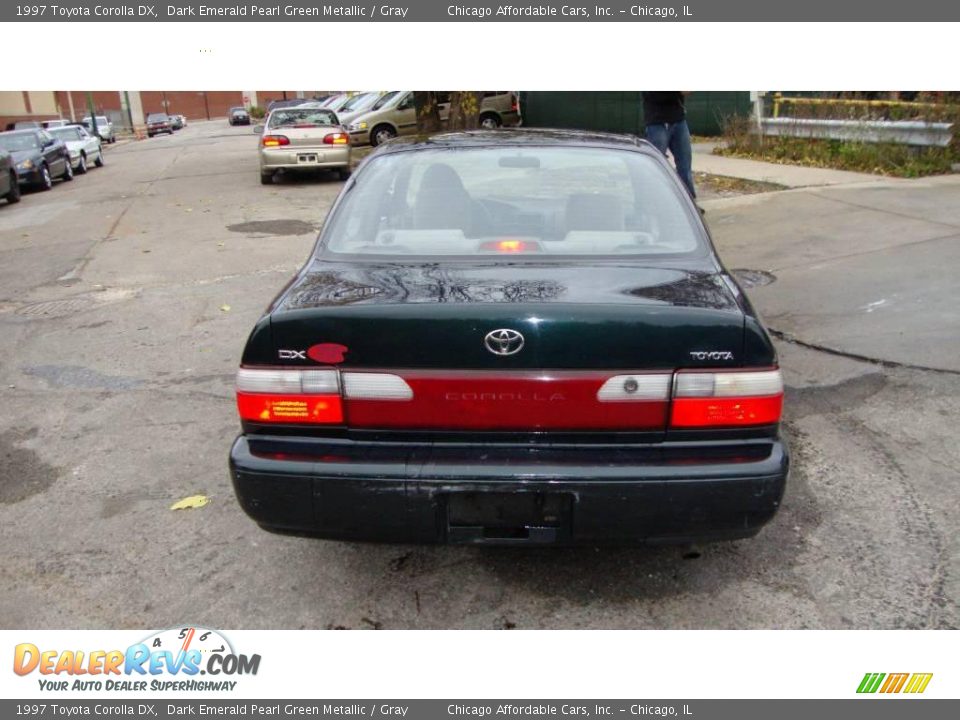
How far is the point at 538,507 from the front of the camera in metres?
2.60

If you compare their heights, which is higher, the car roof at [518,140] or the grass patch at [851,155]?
the car roof at [518,140]

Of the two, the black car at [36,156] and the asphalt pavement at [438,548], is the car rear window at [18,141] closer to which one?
the black car at [36,156]

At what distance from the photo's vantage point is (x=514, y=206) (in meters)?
3.58

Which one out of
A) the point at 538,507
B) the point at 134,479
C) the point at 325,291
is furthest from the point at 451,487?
the point at 134,479

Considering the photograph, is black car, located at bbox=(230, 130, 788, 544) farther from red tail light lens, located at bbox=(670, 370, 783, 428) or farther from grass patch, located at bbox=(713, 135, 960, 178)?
grass patch, located at bbox=(713, 135, 960, 178)

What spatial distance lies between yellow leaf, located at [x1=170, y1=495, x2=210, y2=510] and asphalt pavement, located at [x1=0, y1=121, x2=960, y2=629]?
0.05 meters

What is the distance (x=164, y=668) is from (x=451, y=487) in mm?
1201

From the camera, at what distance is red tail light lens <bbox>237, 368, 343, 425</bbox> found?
270 centimetres

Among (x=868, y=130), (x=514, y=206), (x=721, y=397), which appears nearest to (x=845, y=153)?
(x=868, y=130)

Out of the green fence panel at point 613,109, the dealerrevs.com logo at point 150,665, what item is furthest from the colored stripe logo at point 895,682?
the green fence panel at point 613,109

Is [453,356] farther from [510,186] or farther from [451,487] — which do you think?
[510,186]

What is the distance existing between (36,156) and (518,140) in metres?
18.2

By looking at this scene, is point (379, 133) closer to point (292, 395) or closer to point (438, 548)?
point (438, 548)

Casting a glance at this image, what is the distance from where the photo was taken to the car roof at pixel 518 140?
3877 mm
